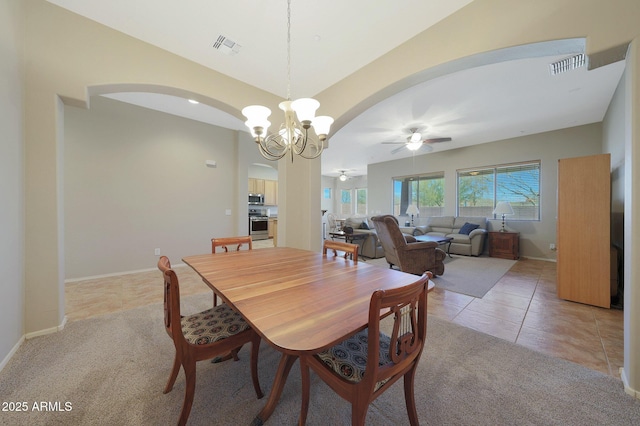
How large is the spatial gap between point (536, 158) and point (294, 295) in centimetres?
702

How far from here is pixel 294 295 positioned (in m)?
1.18

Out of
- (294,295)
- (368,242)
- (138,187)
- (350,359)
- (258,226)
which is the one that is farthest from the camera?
(258,226)

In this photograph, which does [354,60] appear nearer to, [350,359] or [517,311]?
[350,359]

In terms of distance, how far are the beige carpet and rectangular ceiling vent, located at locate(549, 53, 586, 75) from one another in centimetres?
323

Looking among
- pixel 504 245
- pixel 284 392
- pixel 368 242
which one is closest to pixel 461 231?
pixel 504 245

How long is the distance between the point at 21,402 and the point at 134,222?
10.2 feet

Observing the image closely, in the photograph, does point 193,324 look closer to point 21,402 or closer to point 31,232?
point 21,402

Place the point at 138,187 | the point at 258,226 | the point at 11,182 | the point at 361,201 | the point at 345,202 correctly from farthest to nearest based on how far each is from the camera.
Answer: the point at 345,202
the point at 361,201
the point at 258,226
the point at 138,187
the point at 11,182

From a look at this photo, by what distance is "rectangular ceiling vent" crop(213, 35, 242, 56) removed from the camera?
2.25 metres

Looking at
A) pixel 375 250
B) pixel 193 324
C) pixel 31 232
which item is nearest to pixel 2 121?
pixel 31 232

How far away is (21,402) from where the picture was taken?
134cm

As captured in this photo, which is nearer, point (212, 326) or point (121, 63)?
point (212, 326)

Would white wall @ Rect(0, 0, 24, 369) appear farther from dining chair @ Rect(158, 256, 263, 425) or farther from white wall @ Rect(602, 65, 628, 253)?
white wall @ Rect(602, 65, 628, 253)

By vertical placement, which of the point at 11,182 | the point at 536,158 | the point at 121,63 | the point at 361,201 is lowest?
the point at 11,182
